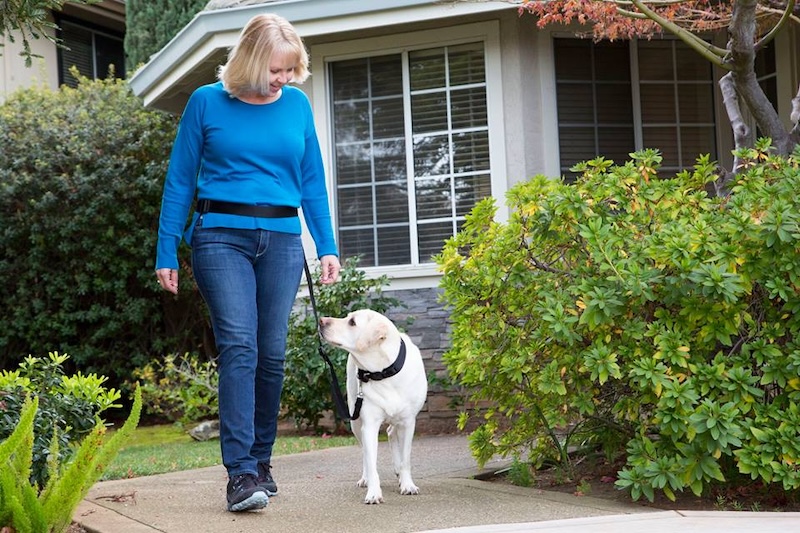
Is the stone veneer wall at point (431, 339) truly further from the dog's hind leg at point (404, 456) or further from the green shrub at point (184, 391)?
the dog's hind leg at point (404, 456)

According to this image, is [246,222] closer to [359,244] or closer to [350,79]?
[359,244]

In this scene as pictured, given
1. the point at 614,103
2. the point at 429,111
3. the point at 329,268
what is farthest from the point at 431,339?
the point at 329,268

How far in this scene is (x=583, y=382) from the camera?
4.59 metres

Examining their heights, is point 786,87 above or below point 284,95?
above

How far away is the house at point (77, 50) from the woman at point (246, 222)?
1233 centimetres

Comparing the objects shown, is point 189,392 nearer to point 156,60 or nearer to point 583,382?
point 156,60

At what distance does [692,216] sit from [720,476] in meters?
1.20

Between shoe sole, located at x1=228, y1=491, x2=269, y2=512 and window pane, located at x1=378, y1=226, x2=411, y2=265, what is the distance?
4814 millimetres

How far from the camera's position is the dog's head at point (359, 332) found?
4.65 m

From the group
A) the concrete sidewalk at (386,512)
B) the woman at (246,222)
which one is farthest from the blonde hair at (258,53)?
the concrete sidewalk at (386,512)

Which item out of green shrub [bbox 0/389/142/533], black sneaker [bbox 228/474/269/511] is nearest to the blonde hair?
green shrub [bbox 0/389/142/533]

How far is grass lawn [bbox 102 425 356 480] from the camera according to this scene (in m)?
6.23

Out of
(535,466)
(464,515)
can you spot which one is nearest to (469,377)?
(535,466)

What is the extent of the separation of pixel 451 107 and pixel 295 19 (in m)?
1.50
